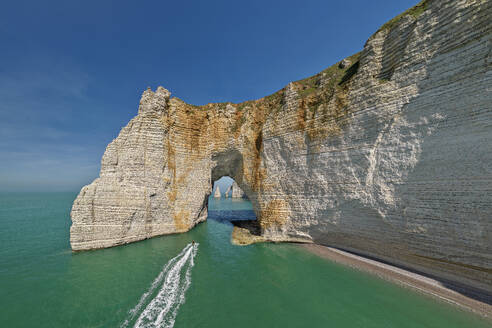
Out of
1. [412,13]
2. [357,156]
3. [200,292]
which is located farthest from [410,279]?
[412,13]

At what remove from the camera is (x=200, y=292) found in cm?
892

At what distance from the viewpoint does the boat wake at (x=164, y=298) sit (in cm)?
718

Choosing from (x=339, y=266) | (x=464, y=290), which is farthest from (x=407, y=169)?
(x=339, y=266)

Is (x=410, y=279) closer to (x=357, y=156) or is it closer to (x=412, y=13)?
(x=357, y=156)

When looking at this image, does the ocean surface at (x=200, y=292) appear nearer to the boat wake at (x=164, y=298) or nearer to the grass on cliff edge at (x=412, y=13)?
the boat wake at (x=164, y=298)

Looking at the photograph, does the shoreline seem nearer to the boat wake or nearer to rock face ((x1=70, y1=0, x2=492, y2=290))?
rock face ((x1=70, y1=0, x2=492, y2=290))

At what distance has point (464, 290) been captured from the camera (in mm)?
8250

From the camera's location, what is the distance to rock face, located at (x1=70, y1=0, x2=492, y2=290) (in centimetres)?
819

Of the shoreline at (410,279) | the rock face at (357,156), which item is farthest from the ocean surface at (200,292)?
the rock face at (357,156)

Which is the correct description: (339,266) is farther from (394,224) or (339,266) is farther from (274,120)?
(274,120)

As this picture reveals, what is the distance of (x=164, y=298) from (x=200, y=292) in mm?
1731

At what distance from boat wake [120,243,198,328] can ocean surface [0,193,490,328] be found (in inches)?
1.8

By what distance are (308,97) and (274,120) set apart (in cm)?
348

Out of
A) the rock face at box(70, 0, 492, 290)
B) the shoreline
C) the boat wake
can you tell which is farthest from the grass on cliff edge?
the boat wake
